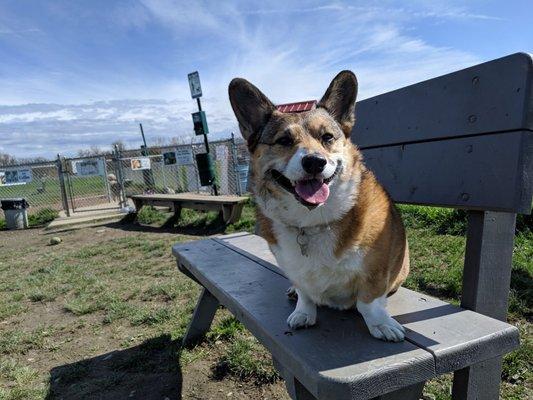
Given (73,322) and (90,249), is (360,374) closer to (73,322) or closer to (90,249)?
(73,322)

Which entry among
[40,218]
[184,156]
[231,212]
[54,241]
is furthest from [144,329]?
[40,218]

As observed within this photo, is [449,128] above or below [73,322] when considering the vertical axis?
above

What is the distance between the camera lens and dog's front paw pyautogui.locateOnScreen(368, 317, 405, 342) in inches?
56.2

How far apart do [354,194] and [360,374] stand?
0.75m

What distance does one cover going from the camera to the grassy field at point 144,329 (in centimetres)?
250

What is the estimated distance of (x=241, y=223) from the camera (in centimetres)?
694

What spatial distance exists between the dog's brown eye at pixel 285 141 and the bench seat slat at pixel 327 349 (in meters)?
0.73

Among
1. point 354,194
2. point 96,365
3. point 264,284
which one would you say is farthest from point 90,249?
point 354,194

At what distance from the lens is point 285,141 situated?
205 cm

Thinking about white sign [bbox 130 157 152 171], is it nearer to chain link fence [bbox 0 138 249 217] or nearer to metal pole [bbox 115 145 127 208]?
chain link fence [bbox 0 138 249 217]

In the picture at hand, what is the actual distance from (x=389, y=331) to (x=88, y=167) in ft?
36.8

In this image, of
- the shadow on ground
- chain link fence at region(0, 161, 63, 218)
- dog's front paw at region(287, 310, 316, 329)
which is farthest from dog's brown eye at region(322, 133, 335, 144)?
chain link fence at region(0, 161, 63, 218)

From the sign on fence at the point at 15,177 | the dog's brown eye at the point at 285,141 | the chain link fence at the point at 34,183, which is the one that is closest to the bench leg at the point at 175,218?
the chain link fence at the point at 34,183

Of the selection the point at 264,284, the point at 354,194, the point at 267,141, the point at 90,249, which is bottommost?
the point at 90,249
